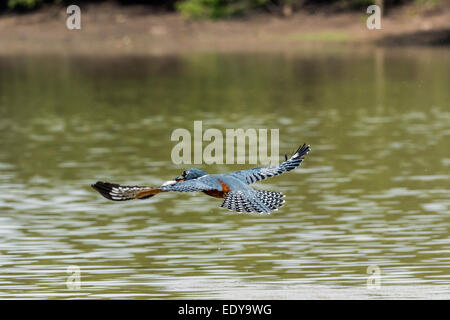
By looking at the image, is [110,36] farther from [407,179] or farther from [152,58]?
[407,179]

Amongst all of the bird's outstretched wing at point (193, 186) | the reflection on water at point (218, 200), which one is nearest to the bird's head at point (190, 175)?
the bird's outstretched wing at point (193, 186)

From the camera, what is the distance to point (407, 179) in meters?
25.8

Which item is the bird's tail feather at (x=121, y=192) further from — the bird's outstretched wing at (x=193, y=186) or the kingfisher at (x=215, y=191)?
the bird's outstretched wing at (x=193, y=186)

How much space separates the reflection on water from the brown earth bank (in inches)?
509

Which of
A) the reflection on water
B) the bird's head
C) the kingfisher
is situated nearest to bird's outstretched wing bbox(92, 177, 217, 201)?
the kingfisher

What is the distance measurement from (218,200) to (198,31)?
45183 mm

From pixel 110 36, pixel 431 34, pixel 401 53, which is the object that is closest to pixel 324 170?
pixel 401 53

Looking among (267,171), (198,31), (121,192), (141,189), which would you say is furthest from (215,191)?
(198,31)

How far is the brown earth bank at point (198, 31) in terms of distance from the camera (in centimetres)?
6331

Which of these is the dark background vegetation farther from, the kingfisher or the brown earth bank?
the kingfisher

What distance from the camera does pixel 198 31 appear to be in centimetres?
6881

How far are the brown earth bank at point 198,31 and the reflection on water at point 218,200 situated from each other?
42.4ft

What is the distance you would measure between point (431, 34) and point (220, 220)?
137 ft

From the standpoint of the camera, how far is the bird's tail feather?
12492mm
